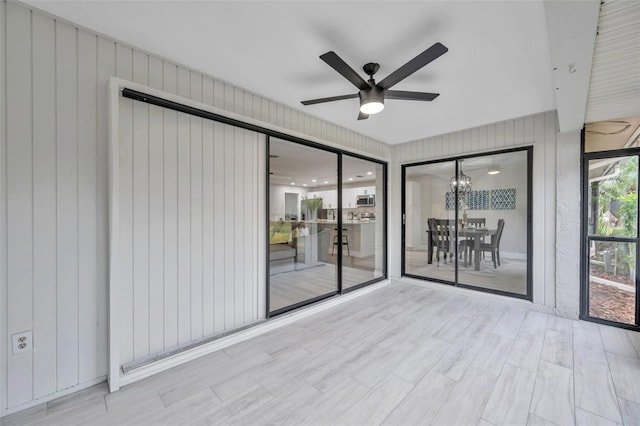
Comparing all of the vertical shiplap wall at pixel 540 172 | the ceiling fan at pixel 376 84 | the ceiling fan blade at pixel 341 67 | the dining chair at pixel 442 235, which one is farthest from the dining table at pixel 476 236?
the ceiling fan blade at pixel 341 67

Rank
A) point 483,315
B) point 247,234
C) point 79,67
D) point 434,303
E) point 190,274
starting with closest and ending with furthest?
point 79,67 → point 190,274 → point 247,234 → point 483,315 → point 434,303

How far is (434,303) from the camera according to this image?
377cm

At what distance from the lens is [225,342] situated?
2.53 m

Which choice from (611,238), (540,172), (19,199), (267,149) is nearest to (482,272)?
(611,238)

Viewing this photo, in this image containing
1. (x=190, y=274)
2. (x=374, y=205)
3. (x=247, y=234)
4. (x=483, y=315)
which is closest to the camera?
(x=190, y=274)

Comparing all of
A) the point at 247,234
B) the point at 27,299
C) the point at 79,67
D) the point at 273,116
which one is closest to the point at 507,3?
the point at 273,116

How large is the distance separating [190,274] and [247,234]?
69cm

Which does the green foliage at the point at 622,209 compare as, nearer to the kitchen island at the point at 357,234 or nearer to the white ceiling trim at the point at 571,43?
the white ceiling trim at the point at 571,43

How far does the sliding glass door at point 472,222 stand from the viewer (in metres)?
3.89

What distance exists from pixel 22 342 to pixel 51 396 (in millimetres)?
445

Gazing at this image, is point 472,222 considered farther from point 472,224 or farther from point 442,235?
point 442,235

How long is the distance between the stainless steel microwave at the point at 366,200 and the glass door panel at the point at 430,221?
68cm

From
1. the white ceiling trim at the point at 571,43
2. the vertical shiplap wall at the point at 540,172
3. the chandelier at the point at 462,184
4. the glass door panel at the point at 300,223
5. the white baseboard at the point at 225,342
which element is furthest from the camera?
the chandelier at the point at 462,184

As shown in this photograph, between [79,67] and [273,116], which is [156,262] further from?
[273,116]
